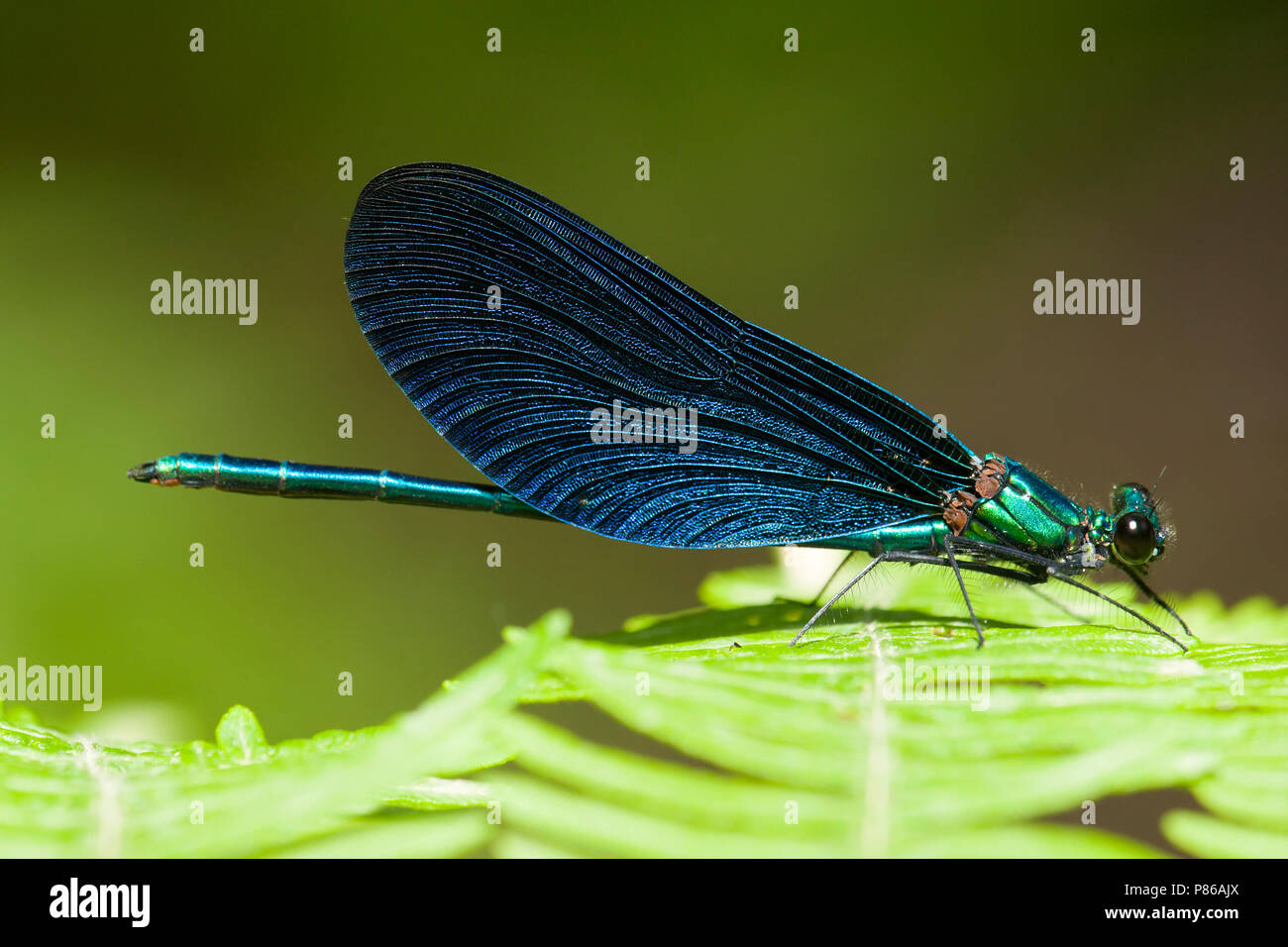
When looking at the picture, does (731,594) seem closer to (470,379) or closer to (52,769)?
(470,379)

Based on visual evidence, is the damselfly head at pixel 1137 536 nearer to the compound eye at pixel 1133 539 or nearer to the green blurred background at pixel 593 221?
the compound eye at pixel 1133 539

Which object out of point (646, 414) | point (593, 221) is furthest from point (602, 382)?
point (593, 221)

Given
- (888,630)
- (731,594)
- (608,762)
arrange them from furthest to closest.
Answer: (731,594), (888,630), (608,762)

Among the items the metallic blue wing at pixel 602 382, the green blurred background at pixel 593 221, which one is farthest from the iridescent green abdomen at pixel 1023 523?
the green blurred background at pixel 593 221

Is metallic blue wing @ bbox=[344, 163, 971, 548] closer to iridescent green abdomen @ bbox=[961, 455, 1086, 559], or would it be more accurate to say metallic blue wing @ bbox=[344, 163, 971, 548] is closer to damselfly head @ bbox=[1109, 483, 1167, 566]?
iridescent green abdomen @ bbox=[961, 455, 1086, 559]

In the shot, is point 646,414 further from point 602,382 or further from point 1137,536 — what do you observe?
point 1137,536

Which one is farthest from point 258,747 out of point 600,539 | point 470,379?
point 600,539
